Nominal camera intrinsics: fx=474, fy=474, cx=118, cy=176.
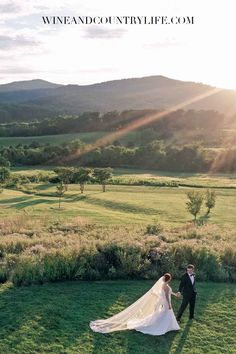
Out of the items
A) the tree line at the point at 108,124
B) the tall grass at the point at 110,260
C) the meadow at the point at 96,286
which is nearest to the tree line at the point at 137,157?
the tree line at the point at 108,124

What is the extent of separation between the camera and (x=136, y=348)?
51.1 ft

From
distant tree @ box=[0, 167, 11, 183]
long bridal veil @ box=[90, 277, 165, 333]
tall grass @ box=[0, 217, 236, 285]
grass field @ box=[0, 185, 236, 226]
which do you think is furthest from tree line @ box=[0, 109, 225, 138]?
long bridal veil @ box=[90, 277, 165, 333]

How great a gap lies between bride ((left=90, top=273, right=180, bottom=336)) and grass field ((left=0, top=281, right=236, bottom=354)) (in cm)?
25

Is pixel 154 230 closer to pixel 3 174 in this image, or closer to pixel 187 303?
pixel 187 303

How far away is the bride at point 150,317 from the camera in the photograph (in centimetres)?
1667

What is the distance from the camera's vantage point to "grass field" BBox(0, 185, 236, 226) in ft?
148

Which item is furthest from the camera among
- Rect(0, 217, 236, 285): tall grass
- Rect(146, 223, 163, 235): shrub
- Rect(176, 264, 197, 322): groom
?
Rect(146, 223, 163, 235): shrub

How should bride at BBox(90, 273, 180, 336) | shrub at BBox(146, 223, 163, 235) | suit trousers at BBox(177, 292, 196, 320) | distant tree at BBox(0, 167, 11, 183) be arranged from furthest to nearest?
distant tree at BBox(0, 167, 11, 183), shrub at BBox(146, 223, 163, 235), suit trousers at BBox(177, 292, 196, 320), bride at BBox(90, 273, 180, 336)

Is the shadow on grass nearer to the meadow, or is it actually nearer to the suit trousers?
the meadow

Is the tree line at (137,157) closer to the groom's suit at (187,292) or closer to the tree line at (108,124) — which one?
the tree line at (108,124)

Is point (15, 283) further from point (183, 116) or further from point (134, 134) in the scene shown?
point (183, 116)

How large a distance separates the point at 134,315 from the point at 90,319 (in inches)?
68.1

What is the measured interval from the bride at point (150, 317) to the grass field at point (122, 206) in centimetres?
2342

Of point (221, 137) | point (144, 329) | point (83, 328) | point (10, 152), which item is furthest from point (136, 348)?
point (221, 137)
